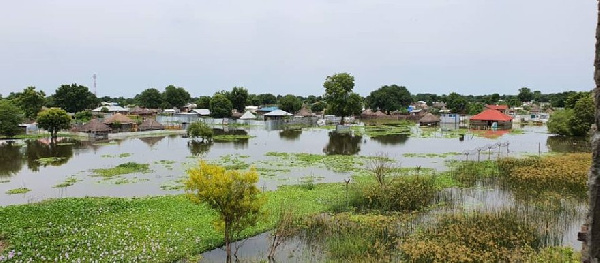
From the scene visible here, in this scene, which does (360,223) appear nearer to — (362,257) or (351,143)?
(362,257)

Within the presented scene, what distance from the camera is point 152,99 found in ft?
337

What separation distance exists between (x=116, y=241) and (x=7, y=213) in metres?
5.59

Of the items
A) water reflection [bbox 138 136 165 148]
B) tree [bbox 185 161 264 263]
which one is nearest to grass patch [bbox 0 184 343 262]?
tree [bbox 185 161 264 263]

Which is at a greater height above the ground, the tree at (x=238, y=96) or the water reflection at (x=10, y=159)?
the tree at (x=238, y=96)

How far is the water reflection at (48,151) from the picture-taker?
28.8 m

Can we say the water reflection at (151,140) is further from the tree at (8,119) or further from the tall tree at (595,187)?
the tall tree at (595,187)

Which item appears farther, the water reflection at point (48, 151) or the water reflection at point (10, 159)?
the water reflection at point (48, 151)

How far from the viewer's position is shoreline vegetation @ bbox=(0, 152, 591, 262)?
37.4ft

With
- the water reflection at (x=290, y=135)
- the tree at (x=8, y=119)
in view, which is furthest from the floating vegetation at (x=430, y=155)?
the tree at (x=8, y=119)

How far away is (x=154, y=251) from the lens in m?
11.8

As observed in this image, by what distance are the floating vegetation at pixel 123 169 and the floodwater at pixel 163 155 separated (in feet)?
1.88

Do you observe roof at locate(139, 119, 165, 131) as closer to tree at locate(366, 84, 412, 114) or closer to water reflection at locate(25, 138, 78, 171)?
water reflection at locate(25, 138, 78, 171)

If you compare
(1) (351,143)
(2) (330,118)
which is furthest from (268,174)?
(2) (330,118)

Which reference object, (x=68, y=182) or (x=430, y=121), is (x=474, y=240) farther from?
(x=430, y=121)
